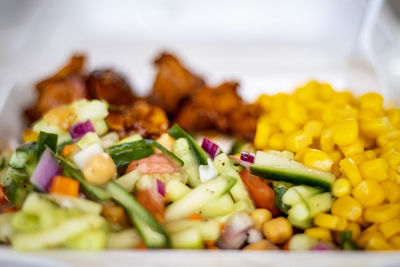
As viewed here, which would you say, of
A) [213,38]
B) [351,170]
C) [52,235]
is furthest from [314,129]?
[213,38]

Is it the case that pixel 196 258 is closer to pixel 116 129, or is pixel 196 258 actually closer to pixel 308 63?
pixel 116 129

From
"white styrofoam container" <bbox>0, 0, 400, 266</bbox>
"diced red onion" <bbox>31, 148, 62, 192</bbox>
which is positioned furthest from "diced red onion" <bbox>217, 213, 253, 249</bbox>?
"white styrofoam container" <bbox>0, 0, 400, 266</bbox>

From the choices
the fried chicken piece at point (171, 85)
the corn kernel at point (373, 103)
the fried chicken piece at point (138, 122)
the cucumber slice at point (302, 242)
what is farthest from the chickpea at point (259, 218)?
the fried chicken piece at point (171, 85)

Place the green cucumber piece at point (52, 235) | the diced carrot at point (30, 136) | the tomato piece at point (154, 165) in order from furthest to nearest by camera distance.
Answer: the diced carrot at point (30, 136) < the tomato piece at point (154, 165) < the green cucumber piece at point (52, 235)

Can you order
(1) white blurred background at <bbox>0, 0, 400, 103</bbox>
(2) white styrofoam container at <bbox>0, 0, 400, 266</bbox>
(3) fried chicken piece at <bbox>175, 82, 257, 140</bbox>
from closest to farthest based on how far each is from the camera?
(3) fried chicken piece at <bbox>175, 82, 257, 140</bbox>
(2) white styrofoam container at <bbox>0, 0, 400, 266</bbox>
(1) white blurred background at <bbox>0, 0, 400, 103</bbox>

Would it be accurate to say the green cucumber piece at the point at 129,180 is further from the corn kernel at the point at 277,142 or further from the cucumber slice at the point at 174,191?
the corn kernel at the point at 277,142

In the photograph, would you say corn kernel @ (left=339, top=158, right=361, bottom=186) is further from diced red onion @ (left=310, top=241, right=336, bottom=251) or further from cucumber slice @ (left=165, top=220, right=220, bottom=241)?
cucumber slice @ (left=165, top=220, right=220, bottom=241)

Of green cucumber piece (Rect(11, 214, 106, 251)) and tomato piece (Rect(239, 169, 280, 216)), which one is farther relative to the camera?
tomato piece (Rect(239, 169, 280, 216))
